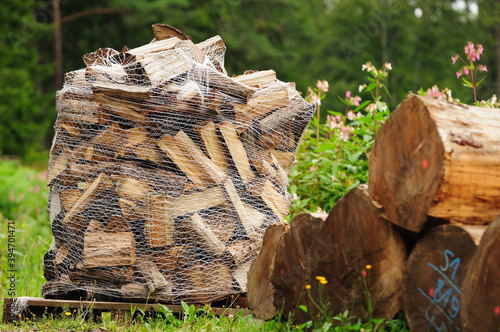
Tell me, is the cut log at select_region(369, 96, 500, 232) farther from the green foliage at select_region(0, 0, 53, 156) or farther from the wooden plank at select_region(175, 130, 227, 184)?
the green foliage at select_region(0, 0, 53, 156)

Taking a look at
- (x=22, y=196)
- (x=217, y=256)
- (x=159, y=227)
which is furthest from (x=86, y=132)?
(x=22, y=196)

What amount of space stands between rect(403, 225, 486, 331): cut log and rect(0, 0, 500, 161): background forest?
45.5 ft

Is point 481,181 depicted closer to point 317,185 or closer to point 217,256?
point 217,256

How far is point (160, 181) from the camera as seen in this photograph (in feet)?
10.8

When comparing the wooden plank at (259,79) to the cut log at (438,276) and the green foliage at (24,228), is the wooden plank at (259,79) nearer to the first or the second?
the cut log at (438,276)

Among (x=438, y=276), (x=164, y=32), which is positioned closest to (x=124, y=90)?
(x=164, y=32)

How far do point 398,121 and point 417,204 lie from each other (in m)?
0.34

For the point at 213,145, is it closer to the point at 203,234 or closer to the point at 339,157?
the point at 203,234

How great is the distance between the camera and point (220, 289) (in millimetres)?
3303

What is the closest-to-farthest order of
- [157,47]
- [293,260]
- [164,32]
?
[293,260] → [157,47] → [164,32]

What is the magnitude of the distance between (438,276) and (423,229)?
0.60 ft

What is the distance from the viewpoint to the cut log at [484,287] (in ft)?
5.94

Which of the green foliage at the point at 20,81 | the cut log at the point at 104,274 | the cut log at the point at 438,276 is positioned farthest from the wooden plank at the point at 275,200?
the green foliage at the point at 20,81

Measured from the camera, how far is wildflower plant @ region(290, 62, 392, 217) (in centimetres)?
457
